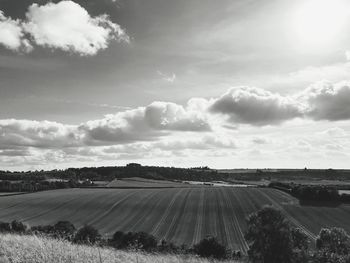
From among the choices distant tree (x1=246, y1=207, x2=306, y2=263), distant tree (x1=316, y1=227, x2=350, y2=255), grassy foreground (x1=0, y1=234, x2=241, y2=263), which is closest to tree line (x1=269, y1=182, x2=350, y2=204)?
distant tree (x1=316, y1=227, x2=350, y2=255)

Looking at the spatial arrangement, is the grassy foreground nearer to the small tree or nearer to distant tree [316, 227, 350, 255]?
the small tree

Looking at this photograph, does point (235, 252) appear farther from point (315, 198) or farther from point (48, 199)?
point (48, 199)

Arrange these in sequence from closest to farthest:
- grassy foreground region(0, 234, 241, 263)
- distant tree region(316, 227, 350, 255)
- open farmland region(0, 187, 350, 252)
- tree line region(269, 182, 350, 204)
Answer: grassy foreground region(0, 234, 241, 263) < distant tree region(316, 227, 350, 255) < open farmland region(0, 187, 350, 252) < tree line region(269, 182, 350, 204)

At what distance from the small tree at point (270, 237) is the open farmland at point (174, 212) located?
39.3ft

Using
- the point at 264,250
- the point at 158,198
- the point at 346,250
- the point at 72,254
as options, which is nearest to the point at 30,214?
the point at 158,198

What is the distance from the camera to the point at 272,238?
42.5 metres

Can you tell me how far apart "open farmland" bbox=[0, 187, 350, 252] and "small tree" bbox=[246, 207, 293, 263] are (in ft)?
39.3

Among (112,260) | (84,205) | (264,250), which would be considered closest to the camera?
(112,260)

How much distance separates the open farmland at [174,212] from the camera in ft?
230

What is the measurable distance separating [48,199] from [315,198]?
80133 mm

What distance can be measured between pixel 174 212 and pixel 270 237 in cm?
4587

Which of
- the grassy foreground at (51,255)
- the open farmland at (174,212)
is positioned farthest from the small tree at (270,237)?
the grassy foreground at (51,255)

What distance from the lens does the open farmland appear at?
70.0 m

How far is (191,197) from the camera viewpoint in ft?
349
